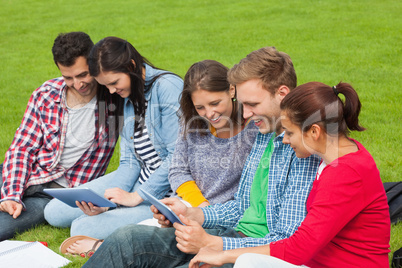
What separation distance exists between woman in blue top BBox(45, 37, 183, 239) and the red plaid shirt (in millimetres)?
425

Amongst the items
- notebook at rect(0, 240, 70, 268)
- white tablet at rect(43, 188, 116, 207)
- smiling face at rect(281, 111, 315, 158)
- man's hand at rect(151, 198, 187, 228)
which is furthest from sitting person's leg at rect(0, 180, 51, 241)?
smiling face at rect(281, 111, 315, 158)

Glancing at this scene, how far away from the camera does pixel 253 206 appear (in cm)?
293

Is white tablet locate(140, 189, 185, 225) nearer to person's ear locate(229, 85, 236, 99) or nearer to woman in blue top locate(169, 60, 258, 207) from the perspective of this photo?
woman in blue top locate(169, 60, 258, 207)

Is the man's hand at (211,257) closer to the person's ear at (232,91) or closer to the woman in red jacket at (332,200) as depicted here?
the woman in red jacket at (332,200)

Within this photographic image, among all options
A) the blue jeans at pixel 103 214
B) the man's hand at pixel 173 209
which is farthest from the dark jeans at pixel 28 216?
the man's hand at pixel 173 209

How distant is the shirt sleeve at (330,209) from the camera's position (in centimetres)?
223

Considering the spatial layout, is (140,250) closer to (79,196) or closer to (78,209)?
(79,196)

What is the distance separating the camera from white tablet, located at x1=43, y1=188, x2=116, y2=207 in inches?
137

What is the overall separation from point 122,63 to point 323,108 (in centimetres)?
187

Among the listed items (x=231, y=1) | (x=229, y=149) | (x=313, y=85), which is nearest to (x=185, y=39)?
(x=231, y=1)

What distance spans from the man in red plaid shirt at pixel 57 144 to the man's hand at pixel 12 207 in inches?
2.1

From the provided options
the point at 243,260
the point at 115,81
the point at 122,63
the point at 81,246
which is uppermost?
the point at 122,63

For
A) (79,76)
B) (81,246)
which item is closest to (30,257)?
(81,246)

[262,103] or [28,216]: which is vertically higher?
[262,103]
